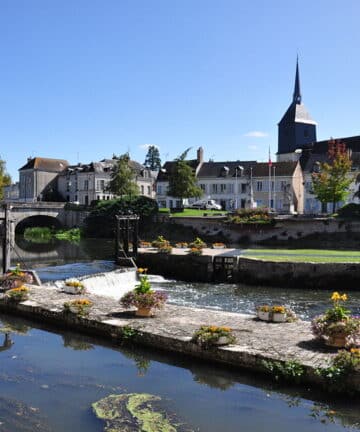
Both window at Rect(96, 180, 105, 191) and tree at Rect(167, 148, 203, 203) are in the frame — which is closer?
tree at Rect(167, 148, 203, 203)

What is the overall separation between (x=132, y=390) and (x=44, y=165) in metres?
80.7

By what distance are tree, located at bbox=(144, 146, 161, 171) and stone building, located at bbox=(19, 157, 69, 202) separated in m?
32.2

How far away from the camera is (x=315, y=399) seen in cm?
1034

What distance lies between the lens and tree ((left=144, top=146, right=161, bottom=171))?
119 m

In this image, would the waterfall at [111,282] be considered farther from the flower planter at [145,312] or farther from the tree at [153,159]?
the tree at [153,159]

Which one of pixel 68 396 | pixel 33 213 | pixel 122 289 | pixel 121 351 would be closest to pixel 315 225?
pixel 122 289

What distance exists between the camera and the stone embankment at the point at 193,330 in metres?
11.6

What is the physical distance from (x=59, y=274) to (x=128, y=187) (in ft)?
122

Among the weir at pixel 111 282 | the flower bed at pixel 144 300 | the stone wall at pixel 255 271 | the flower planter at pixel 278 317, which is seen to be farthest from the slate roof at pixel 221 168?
the flower planter at pixel 278 317

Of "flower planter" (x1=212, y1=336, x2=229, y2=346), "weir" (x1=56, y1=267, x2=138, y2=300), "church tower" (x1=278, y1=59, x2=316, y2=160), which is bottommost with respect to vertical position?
"weir" (x1=56, y1=267, x2=138, y2=300)

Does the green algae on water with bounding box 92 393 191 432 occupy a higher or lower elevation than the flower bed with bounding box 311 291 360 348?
lower

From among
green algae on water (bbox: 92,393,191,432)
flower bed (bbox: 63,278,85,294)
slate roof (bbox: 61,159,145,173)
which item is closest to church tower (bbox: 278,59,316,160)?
slate roof (bbox: 61,159,145,173)

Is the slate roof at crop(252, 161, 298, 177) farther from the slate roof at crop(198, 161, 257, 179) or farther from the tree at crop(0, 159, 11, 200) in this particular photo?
the tree at crop(0, 159, 11, 200)

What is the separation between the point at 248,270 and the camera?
2862 centimetres
